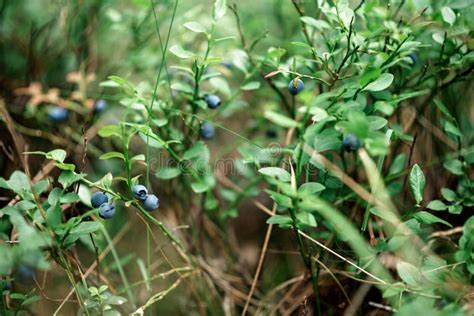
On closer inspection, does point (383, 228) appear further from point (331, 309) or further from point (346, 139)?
point (346, 139)

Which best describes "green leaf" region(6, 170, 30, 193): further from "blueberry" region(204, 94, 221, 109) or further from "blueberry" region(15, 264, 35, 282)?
"blueberry" region(204, 94, 221, 109)

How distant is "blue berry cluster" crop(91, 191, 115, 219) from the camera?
981mm

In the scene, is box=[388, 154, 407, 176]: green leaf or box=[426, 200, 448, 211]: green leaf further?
box=[388, 154, 407, 176]: green leaf

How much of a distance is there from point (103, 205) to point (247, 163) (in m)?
0.36

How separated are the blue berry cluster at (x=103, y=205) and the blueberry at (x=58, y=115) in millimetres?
677

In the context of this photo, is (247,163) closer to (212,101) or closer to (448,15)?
(212,101)

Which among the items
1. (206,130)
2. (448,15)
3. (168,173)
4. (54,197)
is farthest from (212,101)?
(448,15)

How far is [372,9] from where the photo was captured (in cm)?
119

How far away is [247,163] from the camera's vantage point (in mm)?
1199

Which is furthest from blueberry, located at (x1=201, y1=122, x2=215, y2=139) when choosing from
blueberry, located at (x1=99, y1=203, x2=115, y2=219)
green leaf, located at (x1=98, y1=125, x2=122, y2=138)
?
blueberry, located at (x1=99, y1=203, x2=115, y2=219)

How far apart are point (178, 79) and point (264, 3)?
0.50 meters

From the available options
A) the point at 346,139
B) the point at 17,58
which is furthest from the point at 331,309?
the point at 17,58

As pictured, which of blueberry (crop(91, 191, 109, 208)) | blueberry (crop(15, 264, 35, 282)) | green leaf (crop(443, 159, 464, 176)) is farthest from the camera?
green leaf (crop(443, 159, 464, 176))

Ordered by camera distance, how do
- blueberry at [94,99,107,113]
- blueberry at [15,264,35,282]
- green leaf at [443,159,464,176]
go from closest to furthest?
blueberry at [15,264,35,282] → green leaf at [443,159,464,176] → blueberry at [94,99,107,113]
